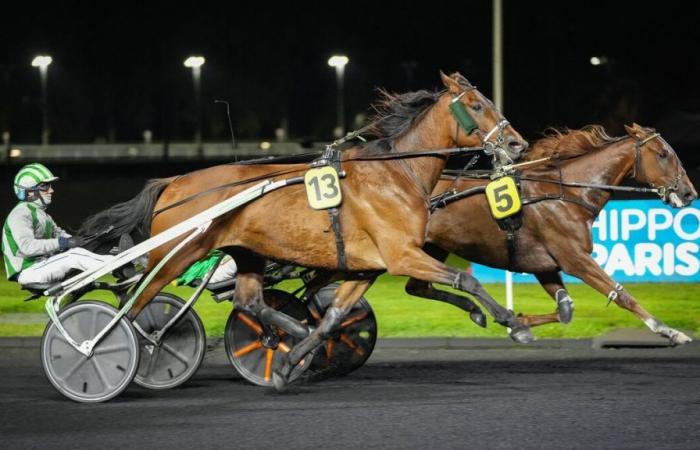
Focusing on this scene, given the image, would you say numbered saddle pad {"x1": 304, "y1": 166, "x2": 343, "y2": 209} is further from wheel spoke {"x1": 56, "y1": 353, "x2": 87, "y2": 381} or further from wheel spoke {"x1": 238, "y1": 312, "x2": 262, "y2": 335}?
wheel spoke {"x1": 56, "y1": 353, "x2": 87, "y2": 381}

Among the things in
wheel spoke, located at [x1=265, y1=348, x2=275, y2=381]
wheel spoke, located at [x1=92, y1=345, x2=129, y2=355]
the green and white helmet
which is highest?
the green and white helmet

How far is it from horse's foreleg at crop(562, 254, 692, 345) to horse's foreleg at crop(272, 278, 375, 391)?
6.67 feet

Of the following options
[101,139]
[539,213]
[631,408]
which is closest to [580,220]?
[539,213]

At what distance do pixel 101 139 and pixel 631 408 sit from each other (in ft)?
241

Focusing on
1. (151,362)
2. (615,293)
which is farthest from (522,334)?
(151,362)

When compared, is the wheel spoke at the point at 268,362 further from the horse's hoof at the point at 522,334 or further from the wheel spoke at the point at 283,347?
the horse's hoof at the point at 522,334

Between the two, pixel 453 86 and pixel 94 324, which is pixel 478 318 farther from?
pixel 94 324

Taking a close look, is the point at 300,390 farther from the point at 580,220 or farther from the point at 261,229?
the point at 580,220

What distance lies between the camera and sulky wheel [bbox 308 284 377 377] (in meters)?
8.88

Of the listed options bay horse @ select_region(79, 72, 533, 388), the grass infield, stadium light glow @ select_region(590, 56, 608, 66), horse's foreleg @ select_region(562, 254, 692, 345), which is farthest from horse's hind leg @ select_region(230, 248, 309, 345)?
stadium light glow @ select_region(590, 56, 608, 66)

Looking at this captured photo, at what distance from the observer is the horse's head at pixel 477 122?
8.24 meters

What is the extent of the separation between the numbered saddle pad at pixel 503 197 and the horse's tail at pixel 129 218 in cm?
244

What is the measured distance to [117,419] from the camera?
23.8 ft

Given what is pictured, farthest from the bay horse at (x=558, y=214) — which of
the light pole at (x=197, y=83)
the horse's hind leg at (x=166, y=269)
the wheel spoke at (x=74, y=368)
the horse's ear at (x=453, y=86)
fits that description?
the light pole at (x=197, y=83)
